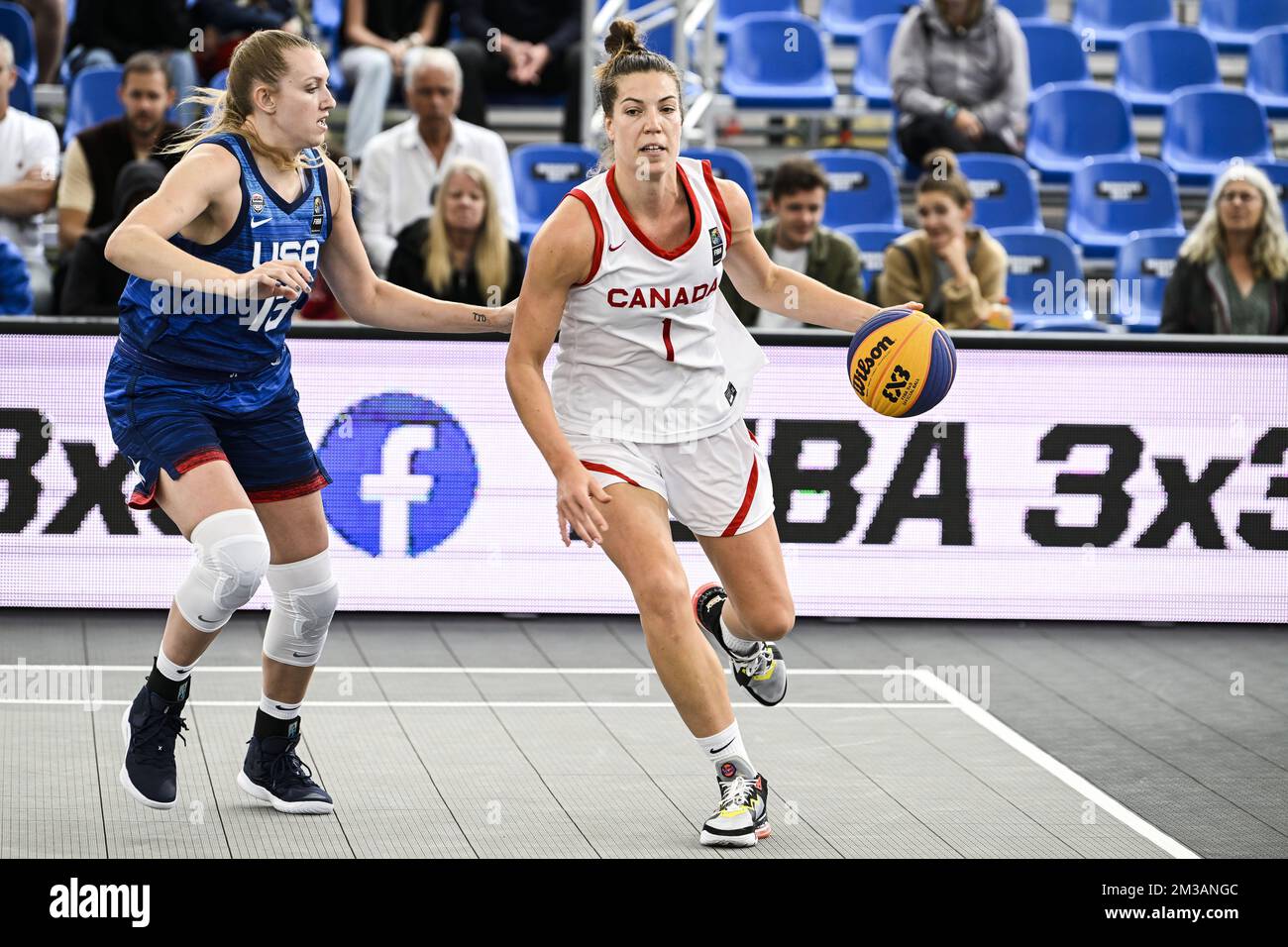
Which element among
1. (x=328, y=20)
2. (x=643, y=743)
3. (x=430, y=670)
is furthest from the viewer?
(x=328, y=20)

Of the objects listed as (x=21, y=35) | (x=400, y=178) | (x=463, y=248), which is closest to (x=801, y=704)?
(x=463, y=248)

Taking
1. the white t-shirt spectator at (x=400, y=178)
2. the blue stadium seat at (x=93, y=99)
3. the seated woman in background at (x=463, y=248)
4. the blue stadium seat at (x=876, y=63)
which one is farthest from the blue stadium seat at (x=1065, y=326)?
the blue stadium seat at (x=93, y=99)

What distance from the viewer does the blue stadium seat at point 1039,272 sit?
418 inches

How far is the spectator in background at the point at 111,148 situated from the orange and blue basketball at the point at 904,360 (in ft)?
17.6

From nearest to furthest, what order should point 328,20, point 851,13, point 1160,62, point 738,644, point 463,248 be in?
1. point 738,644
2. point 463,248
3. point 328,20
4. point 1160,62
5. point 851,13

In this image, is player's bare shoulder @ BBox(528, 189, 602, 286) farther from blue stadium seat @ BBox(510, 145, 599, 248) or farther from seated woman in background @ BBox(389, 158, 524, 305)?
blue stadium seat @ BBox(510, 145, 599, 248)

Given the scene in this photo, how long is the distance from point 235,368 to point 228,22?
6941 mm

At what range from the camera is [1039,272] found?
35.1 feet

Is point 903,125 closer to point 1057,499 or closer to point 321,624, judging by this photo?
point 1057,499

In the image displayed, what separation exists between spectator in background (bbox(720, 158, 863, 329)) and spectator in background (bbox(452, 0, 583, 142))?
9.35 ft

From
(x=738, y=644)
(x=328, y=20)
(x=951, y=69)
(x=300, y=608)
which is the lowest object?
(x=738, y=644)

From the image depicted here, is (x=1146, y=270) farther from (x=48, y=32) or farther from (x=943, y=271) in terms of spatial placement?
(x=48, y=32)
